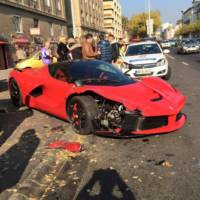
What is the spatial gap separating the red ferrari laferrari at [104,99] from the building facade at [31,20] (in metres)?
16.3

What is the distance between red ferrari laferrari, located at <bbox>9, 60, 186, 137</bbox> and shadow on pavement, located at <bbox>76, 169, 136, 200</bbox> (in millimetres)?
1501

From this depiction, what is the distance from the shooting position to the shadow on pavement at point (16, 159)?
5043 mm

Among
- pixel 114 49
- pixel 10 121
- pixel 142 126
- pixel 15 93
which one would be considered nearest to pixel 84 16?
pixel 114 49

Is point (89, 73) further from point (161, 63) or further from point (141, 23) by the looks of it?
point (141, 23)

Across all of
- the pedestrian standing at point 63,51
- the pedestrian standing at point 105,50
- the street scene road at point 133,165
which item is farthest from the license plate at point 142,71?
the street scene road at point 133,165

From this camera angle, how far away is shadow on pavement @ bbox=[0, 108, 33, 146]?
743 cm

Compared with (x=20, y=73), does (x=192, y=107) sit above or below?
below

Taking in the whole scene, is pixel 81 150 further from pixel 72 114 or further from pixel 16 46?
pixel 16 46

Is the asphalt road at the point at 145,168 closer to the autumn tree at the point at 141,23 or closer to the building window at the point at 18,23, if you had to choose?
the building window at the point at 18,23

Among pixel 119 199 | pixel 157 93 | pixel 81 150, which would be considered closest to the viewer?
pixel 119 199

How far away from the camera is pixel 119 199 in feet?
14.1

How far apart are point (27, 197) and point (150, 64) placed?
10316mm

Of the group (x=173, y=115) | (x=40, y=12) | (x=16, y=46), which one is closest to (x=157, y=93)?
(x=173, y=115)

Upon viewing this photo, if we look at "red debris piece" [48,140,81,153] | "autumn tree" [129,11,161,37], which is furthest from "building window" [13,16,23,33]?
"autumn tree" [129,11,161,37]
